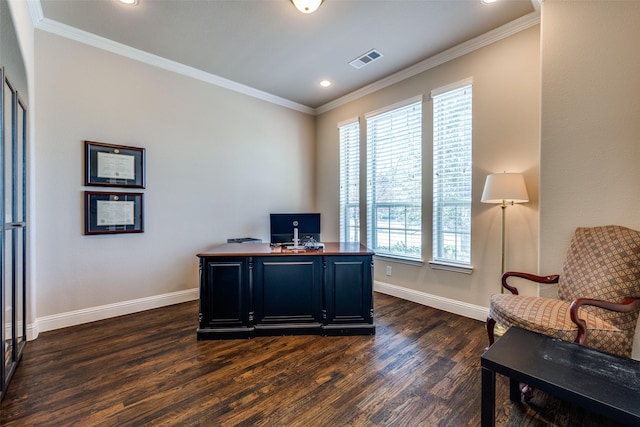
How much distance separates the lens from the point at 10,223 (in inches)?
78.2

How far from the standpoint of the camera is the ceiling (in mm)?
2615

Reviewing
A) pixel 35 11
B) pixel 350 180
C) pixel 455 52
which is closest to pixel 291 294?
pixel 350 180

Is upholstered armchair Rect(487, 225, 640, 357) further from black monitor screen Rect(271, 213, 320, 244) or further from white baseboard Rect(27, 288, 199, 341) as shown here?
white baseboard Rect(27, 288, 199, 341)

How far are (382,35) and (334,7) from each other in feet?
2.25

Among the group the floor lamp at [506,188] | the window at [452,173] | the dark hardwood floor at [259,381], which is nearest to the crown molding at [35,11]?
the dark hardwood floor at [259,381]

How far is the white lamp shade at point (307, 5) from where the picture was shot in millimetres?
2414

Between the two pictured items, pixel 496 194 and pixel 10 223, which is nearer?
pixel 10 223

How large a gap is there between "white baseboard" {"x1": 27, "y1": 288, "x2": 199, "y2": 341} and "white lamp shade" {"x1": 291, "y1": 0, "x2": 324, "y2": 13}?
3.59 metres

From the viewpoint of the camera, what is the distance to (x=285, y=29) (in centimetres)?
294

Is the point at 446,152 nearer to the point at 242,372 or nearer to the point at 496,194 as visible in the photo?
the point at 496,194

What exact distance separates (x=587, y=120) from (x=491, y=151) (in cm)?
88

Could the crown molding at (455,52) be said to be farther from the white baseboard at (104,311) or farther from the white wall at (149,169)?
the white baseboard at (104,311)

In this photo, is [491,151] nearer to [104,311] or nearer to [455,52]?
[455,52]

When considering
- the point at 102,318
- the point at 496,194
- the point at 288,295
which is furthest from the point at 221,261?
the point at 496,194
